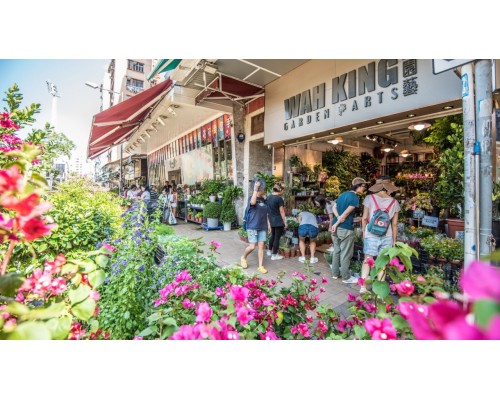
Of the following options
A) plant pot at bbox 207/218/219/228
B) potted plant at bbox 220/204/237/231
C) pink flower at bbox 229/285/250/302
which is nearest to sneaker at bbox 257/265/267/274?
pink flower at bbox 229/285/250/302

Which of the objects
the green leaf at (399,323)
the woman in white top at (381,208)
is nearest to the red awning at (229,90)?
the woman in white top at (381,208)

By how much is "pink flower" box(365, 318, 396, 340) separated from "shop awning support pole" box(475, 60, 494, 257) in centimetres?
130

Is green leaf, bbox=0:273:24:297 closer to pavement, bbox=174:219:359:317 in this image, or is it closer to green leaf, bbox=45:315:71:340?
green leaf, bbox=45:315:71:340

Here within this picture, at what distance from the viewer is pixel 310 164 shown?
7.84 meters

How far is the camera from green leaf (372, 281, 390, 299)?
46.1 inches

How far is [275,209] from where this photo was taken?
14.7 feet

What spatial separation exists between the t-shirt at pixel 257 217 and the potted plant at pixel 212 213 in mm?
3569

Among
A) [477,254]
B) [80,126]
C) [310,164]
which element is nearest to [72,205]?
[80,126]

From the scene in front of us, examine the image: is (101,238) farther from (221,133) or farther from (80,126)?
(221,133)

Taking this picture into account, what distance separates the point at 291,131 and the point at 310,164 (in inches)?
99.9

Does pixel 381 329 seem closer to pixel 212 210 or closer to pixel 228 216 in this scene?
pixel 228 216

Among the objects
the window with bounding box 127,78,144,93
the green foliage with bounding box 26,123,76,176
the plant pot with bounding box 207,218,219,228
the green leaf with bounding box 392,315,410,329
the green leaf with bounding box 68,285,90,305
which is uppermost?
the window with bounding box 127,78,144,93

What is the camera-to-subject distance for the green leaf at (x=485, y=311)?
1.09ft

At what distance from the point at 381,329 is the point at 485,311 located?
718 millimetres
